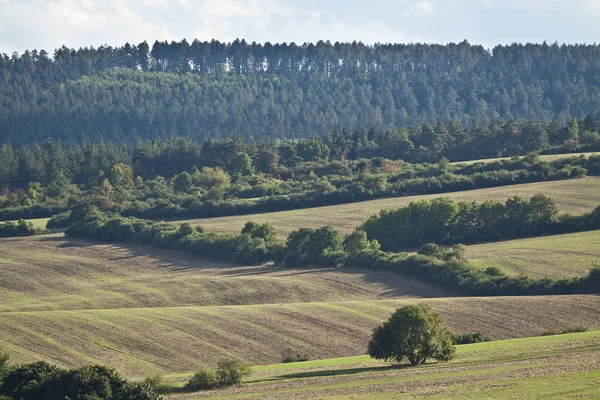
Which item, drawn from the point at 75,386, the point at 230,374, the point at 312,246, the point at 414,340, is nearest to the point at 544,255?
the point at 312,246

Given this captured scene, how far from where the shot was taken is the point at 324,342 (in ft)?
226

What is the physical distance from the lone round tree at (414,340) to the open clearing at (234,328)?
9123mm

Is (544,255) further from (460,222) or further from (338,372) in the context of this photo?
(338,372)

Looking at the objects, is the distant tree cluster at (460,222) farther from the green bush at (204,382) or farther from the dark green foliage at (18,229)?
the green bush at (204,382)

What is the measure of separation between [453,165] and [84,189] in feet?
203

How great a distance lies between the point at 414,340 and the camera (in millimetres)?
57188

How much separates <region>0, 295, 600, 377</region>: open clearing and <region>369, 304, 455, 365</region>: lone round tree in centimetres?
912

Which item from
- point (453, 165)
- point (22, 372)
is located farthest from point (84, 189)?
point (22, 372)

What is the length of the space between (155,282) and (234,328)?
81.3 ft

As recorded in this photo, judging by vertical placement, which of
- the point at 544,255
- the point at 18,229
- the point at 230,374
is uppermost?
the point at 18,229

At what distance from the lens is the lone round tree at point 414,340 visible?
5656 cm

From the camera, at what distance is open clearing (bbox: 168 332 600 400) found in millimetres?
43719

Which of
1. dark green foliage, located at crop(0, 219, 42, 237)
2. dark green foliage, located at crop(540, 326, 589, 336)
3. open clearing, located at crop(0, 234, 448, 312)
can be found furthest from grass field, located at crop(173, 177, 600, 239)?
A: dark green foliage, located at crop(540, 326, 589, 336)

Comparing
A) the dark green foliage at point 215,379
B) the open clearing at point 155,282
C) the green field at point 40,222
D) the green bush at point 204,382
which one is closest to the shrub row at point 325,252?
the open clearing at point 155,282
